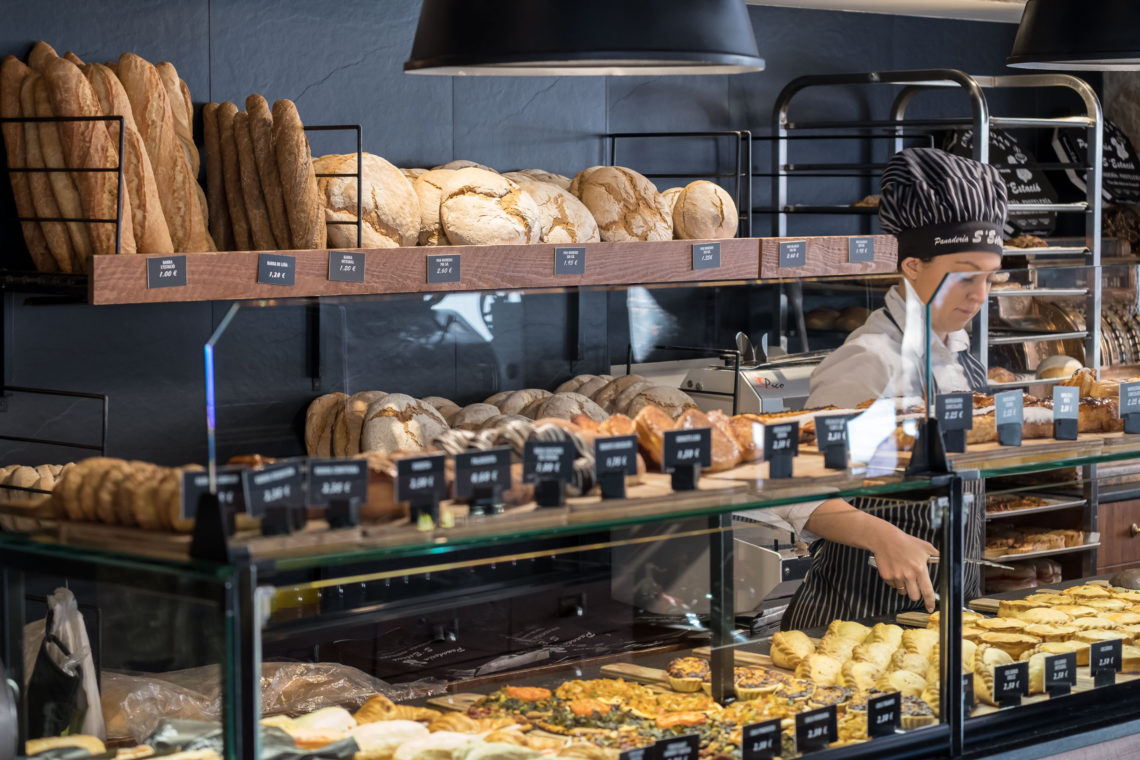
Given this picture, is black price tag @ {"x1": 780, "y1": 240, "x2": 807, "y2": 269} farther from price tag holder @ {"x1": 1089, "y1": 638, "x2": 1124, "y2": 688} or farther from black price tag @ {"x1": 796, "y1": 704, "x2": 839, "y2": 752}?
black price tag @ {"x1": 796, "y1": 704, "x2": 839, "y2": 752}

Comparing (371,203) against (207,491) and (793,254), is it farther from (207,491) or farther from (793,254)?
(207,491)

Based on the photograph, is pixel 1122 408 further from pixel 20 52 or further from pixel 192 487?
pixel 20 52

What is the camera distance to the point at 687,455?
1757 millimetres

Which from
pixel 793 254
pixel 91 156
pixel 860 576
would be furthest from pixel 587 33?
pixel 793 254

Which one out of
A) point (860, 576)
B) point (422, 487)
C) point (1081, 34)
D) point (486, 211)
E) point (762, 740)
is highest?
point (1081, 34)

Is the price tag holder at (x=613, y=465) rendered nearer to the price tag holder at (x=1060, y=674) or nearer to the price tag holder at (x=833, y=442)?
the price tag holder at (x=833, y=442)

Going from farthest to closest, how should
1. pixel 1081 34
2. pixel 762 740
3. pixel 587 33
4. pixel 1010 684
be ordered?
pixel 1081 34 → pixel 1010 684 → pixel 762 740 → pixel 587 33

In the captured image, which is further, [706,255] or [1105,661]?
[706,255]

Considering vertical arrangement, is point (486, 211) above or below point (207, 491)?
above

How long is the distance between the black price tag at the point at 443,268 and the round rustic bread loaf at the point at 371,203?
4.1 inches

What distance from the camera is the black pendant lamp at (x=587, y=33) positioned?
5.48 ft

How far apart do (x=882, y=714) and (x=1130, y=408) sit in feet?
2.19

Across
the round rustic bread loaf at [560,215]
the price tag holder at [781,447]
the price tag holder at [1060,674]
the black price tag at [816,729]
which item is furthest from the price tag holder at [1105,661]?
the round rustic bread loaf at [560,215]

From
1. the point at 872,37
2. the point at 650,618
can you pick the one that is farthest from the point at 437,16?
the point at 872,37
